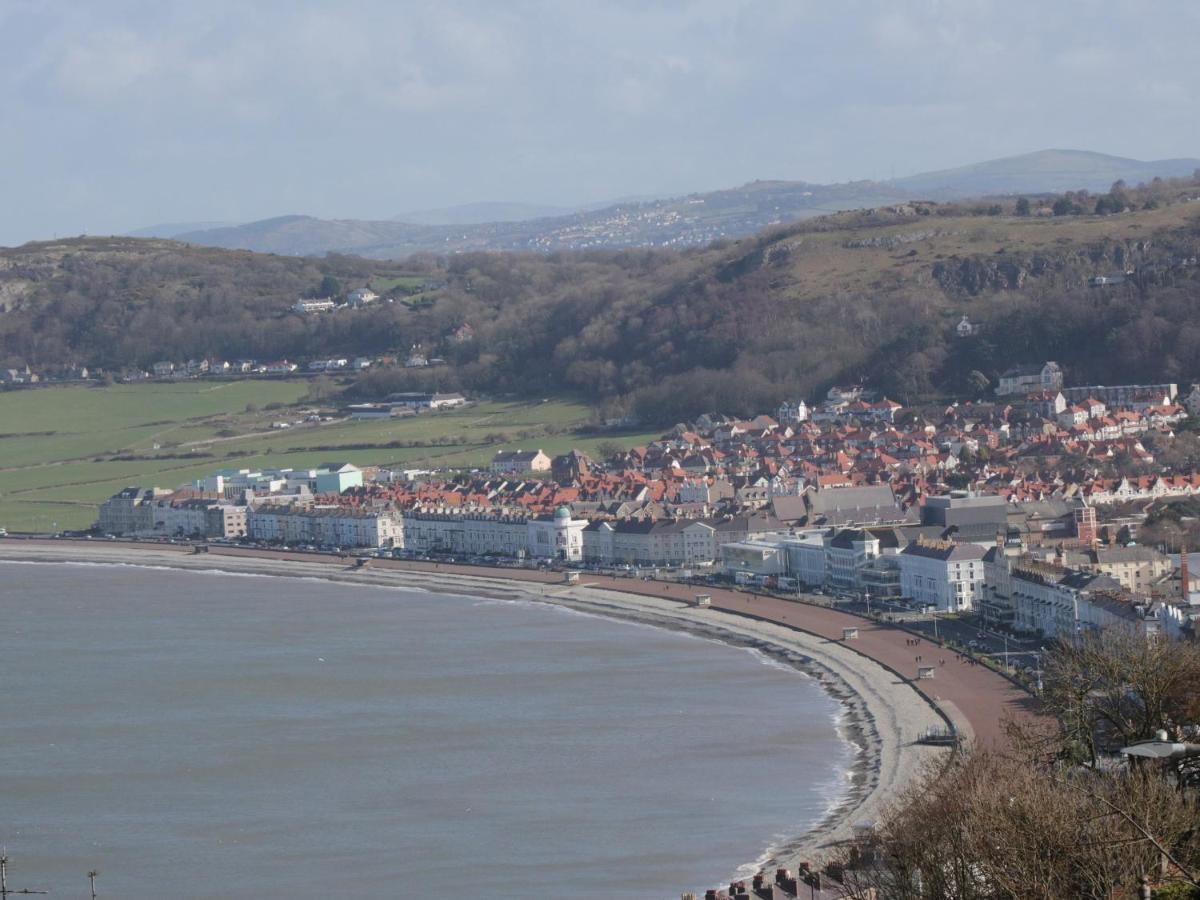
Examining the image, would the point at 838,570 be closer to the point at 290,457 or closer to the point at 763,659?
the point at 763,659

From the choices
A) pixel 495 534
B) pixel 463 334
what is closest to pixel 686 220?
pixel 463 334

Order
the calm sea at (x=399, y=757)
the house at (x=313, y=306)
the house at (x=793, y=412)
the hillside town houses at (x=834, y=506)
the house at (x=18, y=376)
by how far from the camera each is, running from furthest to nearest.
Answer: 1. the house at (x=313, y=306)
2. the house at (x=18, y=376)
3. the house at (x=793, y=412)
4. the hillside town houses at (x=834, y=506)
5. the calm sea at (x=399, y=757)

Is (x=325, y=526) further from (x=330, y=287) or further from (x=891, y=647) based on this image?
(x=330, y=287)

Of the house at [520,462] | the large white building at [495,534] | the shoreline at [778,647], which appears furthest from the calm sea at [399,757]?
the house at [520,462]

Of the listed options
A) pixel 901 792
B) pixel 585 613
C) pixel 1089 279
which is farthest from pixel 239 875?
pixel 1089 279

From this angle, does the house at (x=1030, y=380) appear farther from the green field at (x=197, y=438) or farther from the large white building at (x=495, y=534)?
the large white building at (x=495, y=534)

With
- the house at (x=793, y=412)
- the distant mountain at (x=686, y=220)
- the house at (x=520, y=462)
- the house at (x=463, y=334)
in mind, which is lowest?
the house at (x=520, y=462)
